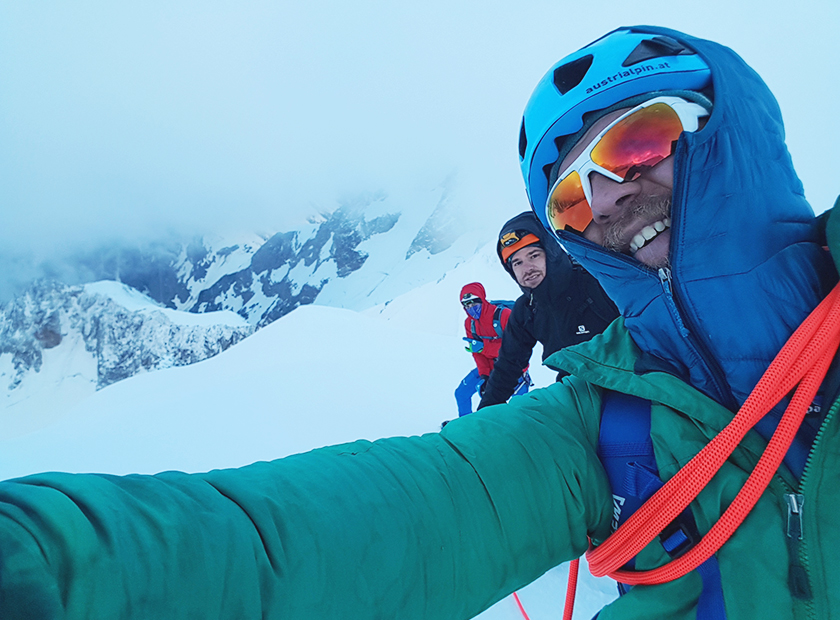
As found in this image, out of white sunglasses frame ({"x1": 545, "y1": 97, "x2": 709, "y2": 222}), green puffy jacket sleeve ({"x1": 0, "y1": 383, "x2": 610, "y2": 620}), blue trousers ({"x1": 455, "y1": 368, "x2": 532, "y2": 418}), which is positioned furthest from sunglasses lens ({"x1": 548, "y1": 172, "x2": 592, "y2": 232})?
blue trousers ({"x1": 455, "y1": 368, "x2": 532, "y2": 418})

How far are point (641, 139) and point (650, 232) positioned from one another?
0.29m

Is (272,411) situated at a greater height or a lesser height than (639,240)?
lesser

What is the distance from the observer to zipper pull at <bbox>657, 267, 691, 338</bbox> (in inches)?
37.1

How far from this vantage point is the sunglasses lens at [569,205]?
1188 mm

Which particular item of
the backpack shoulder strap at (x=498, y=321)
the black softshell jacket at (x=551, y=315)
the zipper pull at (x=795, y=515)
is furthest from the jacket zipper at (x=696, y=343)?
the backpack shoulder strap at (x=498, y=321)

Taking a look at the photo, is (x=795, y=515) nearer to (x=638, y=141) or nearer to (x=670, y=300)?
(x=670, y=300)

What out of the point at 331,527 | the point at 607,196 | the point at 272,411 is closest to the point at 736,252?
the point at 607,196

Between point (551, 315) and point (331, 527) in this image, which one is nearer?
point (331, 527)

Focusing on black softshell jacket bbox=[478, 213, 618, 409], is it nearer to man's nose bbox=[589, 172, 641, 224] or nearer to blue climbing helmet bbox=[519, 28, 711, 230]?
blue climbing helmet bbox=[519, 28, 711, 230]

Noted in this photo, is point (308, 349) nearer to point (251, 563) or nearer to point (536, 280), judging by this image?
point (536, 280)

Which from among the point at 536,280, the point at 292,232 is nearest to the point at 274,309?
the point at 292,232

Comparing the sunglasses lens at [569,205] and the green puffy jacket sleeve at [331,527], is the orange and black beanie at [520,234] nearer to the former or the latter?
the sunglasses lens at [569,205]

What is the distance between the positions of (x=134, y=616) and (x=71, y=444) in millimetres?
6109

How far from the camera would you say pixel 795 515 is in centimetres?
70
